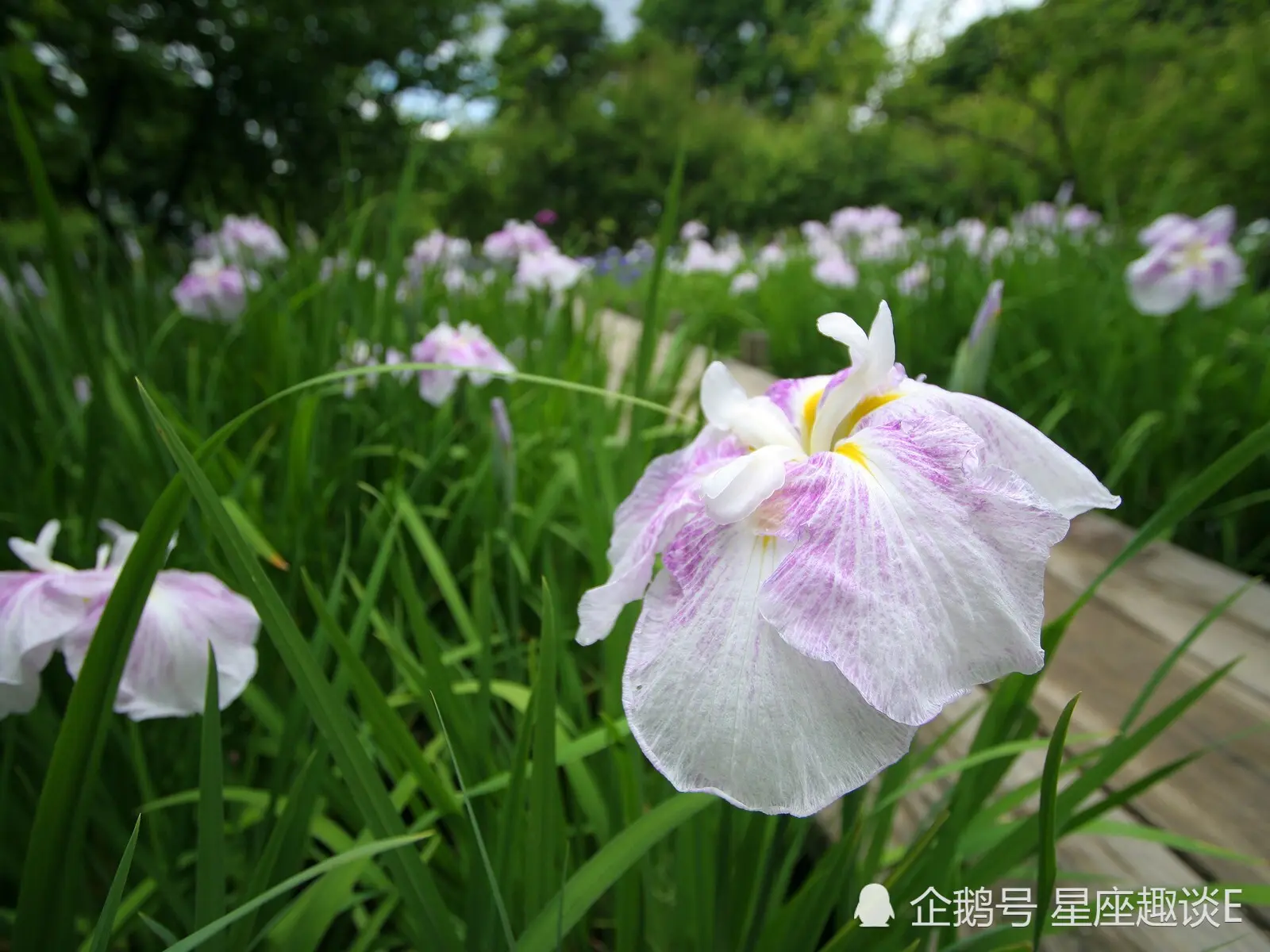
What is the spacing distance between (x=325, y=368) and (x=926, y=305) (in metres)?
1.95

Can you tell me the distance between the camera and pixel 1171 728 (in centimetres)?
123

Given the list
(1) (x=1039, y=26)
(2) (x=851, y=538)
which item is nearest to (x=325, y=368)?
(2) (x=851, y=538)

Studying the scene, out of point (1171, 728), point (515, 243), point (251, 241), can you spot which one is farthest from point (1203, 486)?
point (251, 241)

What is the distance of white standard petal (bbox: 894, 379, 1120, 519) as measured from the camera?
0.55 m

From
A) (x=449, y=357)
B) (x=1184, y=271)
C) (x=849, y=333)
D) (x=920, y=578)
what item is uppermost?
(x=1184, y=271)

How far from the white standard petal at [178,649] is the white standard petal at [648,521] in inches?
15.2

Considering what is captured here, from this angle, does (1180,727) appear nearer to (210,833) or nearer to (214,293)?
(210,833)

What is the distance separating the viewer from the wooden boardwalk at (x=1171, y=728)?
2.83 ft

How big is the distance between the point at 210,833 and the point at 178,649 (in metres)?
0.22

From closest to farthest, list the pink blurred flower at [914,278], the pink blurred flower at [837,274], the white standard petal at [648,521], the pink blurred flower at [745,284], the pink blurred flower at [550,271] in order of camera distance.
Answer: the white standard petal at [648,521], the pink blurred flower at [550,271], the pink blurred flower at [914,278], the pink blurred flower at [837,274], the pink blurred flower at [745,284]

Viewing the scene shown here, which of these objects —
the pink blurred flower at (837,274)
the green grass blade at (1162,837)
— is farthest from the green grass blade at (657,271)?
the pink blurred flower at (837,274)

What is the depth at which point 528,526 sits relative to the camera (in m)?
1.34

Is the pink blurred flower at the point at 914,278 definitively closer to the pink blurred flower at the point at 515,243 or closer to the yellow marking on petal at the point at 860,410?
the pink blurred flower at the point at 515,243

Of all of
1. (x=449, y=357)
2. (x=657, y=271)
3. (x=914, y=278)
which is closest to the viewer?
(x=657, y=271)
